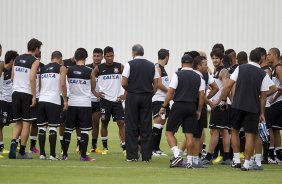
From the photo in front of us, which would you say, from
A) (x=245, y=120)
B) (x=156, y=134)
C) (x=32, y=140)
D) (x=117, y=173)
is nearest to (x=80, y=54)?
(x=32, y=140)

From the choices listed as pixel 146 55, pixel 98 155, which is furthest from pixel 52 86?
pixel 146 55

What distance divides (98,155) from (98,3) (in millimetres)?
20278

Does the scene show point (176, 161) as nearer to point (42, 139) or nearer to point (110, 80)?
point (42, 139)

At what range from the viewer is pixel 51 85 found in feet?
71.1

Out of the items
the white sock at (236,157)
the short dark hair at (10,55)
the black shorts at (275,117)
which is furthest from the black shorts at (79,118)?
the black shorts at (275,117)

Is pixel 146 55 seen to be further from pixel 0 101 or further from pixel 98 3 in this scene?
pixel 0 101

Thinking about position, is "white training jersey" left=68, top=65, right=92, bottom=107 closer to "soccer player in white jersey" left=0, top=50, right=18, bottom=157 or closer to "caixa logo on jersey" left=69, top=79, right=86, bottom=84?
"caixa logo on jersey" left=69, top=79, right=86, bottom=84

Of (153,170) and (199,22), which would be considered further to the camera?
(199,22)

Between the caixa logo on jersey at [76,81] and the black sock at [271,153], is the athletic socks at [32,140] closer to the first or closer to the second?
the caixa logo on jersey at [76,81]

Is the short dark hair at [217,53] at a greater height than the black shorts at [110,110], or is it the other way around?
the short dark hair at [217,53]

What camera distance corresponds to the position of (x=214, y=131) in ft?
71.6

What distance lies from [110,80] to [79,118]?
8.86ft

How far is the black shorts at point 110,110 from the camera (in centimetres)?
2409

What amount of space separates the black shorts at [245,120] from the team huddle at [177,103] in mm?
19
